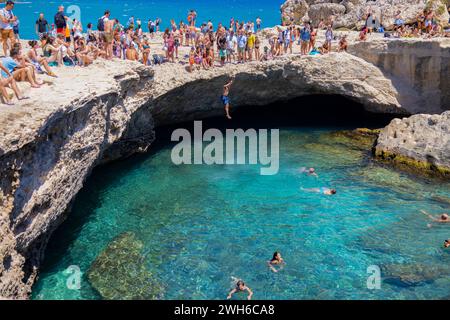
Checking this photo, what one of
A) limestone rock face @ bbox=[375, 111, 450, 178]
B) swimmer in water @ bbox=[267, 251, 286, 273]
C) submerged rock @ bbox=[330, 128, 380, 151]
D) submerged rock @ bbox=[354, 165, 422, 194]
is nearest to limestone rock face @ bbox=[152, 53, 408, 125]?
submerged rock @ bbox=[330, 128, 380, 151]

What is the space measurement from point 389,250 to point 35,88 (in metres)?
12.7

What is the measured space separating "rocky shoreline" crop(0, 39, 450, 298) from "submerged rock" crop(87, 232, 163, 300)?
189 centimetres

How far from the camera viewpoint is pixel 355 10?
38.4m

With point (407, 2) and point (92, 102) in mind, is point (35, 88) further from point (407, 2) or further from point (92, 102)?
point (407, 2)

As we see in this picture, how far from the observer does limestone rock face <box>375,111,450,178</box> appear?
2333cm

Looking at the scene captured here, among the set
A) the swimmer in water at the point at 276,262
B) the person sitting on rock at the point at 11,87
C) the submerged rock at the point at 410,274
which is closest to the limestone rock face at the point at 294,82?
the person sitting on rock at the point at 11,87

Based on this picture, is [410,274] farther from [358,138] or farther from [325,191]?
[358,138]

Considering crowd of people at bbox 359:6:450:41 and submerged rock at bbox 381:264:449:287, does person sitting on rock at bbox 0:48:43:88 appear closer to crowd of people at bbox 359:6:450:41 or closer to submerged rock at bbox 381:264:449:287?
submerged rock at bbox 381:264:449:287

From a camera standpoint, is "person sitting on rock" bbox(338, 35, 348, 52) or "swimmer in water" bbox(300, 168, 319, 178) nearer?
"swimmer in water" bbox(300, 168, 319, 178)

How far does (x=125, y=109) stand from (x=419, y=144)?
1355 centimetres

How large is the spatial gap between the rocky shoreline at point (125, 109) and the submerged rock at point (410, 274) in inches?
328

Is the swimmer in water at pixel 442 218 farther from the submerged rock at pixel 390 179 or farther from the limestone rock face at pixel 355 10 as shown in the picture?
→ the limestone rock face at pixel 355 10
